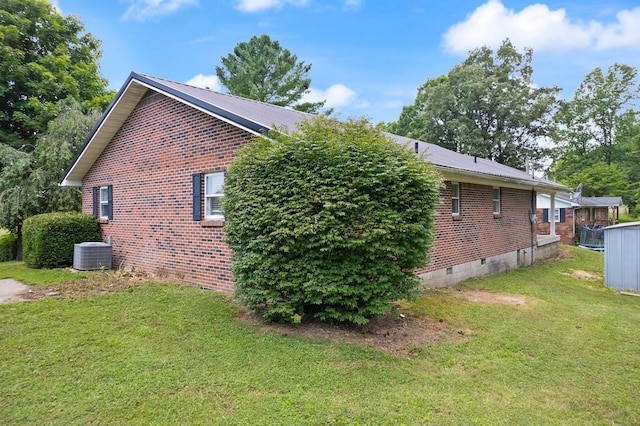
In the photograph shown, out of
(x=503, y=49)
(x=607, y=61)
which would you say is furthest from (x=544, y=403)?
(x=607, y=61)

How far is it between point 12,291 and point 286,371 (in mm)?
6533

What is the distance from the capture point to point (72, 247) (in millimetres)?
10477

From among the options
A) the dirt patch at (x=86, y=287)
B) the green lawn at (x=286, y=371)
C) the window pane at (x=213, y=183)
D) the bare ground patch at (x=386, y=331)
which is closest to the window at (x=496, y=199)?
the green lawn at (x=286, y=371)

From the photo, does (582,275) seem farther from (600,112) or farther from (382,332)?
(600,112)

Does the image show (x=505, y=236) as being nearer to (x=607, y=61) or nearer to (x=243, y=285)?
(x=243, y=285)

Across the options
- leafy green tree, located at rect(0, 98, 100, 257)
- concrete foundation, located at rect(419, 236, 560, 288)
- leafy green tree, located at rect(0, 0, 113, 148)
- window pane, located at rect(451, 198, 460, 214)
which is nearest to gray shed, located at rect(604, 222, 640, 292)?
concrete foundation, located at rect(419, 236, 560, 288)

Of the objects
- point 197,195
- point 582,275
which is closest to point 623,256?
point 582,275

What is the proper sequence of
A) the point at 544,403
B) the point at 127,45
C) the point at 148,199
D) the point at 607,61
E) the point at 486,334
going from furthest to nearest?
the point at 607,61, the point at 127,45, the point at 148,199, the point at 486,334, the point at 544,403

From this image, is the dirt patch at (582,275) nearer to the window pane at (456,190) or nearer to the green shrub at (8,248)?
the window pane at (456,190)

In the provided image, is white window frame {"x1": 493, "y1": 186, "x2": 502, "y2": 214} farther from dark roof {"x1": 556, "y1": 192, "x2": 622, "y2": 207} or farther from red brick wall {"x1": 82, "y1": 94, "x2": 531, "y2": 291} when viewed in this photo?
dark roof {"x1": 556, "y1": 192, "x2": 622, "y2": 207}

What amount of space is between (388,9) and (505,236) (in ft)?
27.1

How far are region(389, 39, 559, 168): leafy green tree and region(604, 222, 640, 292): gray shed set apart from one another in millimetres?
21215

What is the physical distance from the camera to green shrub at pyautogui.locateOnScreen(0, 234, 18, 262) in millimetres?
14312

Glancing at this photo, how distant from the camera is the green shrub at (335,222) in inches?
190
